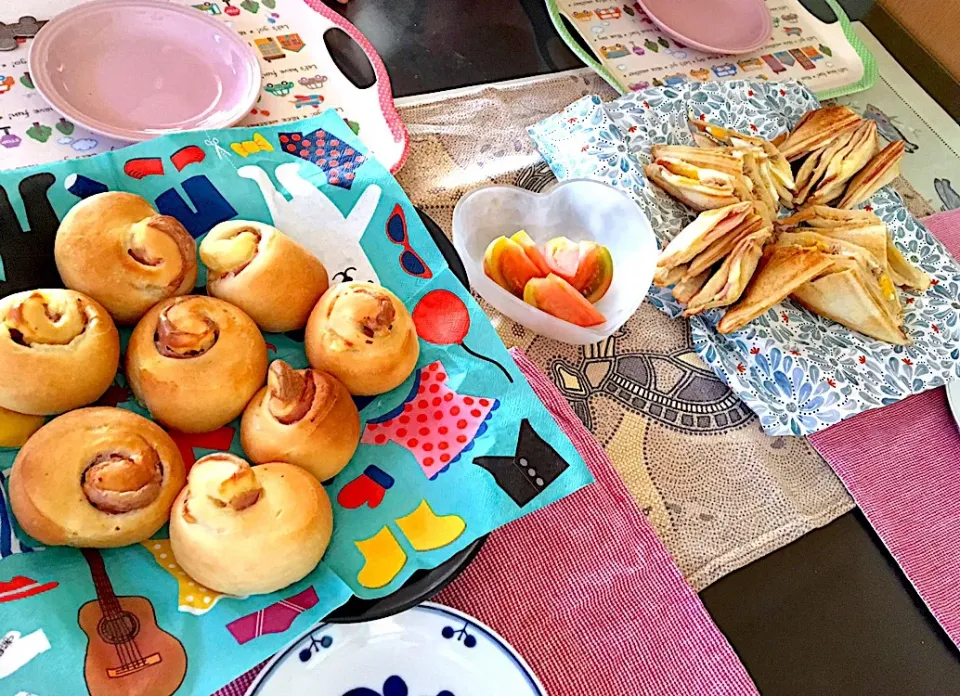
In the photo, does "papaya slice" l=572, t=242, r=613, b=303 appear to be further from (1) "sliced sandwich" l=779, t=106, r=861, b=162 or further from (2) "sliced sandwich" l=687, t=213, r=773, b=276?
(1) "sliced sandwich" l=779, t=106, r=861, b=162

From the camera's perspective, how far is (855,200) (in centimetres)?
109

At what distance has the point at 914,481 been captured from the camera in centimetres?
90

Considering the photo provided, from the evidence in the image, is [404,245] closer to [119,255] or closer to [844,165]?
[119,255]

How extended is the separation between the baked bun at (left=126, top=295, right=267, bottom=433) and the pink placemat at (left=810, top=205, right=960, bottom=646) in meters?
0.66

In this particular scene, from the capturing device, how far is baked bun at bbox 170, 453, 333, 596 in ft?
1.75

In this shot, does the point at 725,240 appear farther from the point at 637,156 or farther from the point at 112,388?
the point at 112,388

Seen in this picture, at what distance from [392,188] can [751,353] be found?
1.53 ft

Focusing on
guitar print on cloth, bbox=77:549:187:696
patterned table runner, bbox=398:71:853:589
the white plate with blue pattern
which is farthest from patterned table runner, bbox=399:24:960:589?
guitar print on cloth, bbox=77:549:187:696

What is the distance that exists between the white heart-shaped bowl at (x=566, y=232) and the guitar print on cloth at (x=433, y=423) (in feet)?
0.62

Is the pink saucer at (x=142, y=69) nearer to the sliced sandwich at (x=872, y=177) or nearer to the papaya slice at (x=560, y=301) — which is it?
the papaya slice at (x=560, y=301)

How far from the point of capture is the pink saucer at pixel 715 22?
4.11 feet

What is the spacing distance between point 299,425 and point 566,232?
0.48 metres

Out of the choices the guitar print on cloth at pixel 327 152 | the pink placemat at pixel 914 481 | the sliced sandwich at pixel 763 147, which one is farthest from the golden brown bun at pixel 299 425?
the sliced sandwich at pixel 763 147

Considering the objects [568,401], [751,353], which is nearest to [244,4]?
[568,401]
